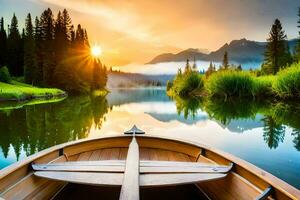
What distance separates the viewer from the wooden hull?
214 cm

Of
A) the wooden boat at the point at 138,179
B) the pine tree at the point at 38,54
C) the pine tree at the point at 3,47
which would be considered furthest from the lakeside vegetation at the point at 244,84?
the pine tree at the point at 3,47

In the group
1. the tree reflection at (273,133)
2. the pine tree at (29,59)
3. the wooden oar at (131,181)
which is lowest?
the tree reflection at (273,133)

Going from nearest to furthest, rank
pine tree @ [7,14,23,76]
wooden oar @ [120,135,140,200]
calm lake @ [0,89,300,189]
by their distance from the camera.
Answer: wooden oar @ [120,135,140,200] → calm lake @ [0,89,300,189] → pine tree @ [7,14,23,76]

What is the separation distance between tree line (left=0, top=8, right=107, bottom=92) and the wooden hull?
130ft

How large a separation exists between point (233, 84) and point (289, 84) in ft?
14.0

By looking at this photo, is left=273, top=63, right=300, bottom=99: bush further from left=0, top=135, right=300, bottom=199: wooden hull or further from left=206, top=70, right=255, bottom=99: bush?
left=0, top=135, right=300, bottom=199: wooden hull

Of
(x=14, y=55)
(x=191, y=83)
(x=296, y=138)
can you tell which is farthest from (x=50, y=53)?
(x=296, y=138)

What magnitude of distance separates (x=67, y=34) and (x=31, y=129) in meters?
40.9

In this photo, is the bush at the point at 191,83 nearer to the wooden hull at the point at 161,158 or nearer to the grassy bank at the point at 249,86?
the grassy bank at the point at 249,86

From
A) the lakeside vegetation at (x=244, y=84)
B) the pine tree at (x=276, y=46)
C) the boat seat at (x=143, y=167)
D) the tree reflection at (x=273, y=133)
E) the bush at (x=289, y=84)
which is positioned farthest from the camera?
the pine tree at (x=276, y=46)

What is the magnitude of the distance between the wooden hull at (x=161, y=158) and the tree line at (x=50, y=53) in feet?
130

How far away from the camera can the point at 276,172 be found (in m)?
4.16

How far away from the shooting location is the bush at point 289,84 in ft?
49.5

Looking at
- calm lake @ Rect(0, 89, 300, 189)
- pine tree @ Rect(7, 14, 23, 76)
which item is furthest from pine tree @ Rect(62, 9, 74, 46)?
calm lake @ Rect(0, 89, 300, 189)
